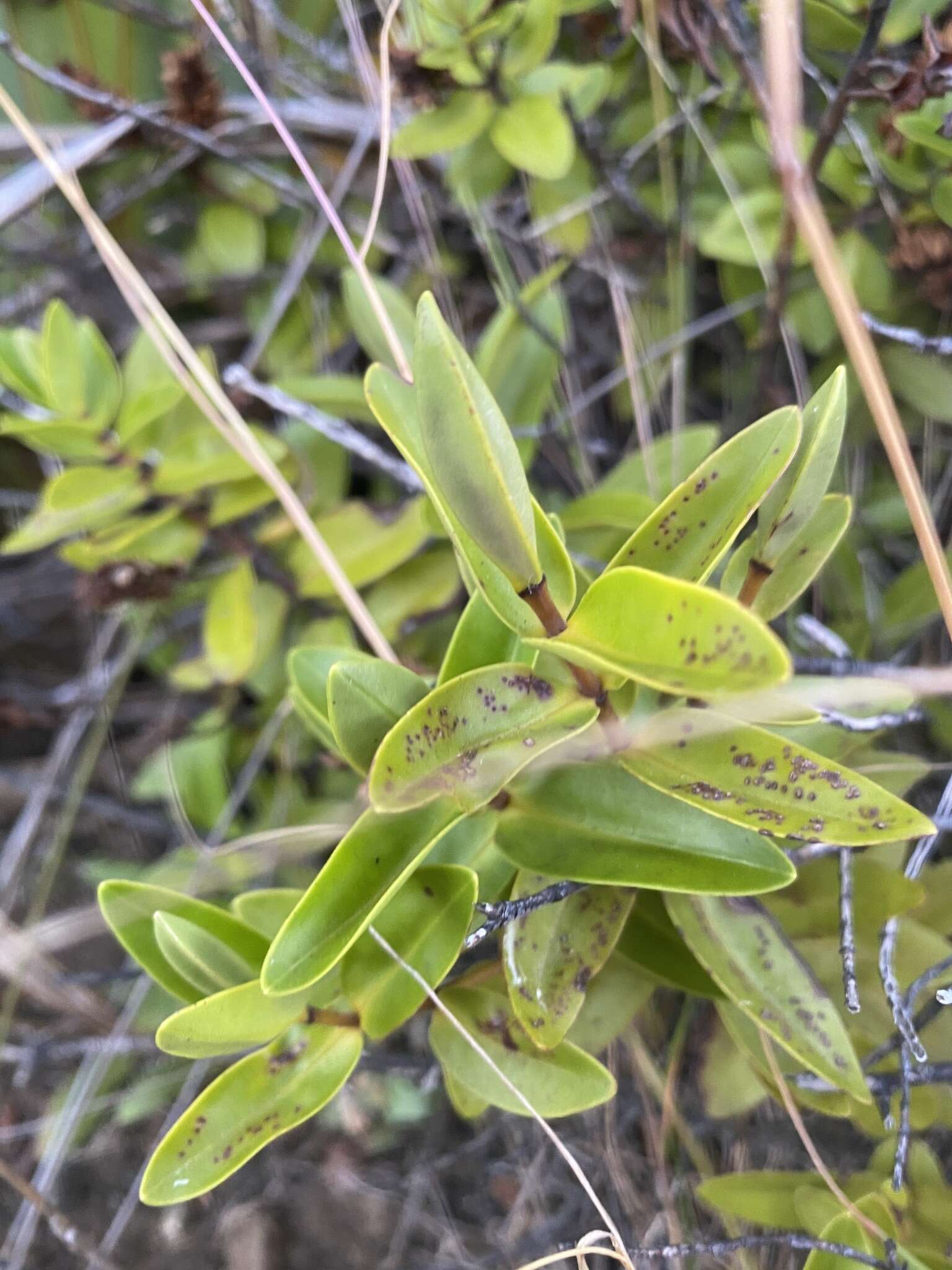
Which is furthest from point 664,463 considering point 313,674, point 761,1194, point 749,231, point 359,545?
point 761,1194

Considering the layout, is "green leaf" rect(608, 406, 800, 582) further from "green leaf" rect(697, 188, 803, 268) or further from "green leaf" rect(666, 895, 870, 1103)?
"green leaf" rect(697, 188, 803, 268)

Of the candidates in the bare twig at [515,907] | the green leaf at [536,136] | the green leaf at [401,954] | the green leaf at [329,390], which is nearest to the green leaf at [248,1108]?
the green leaf at [401,954]

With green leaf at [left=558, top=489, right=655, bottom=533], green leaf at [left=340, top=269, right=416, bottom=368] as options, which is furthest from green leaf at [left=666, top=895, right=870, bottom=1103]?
green leaf at [left=340, top=269, right=416, bottom=368]

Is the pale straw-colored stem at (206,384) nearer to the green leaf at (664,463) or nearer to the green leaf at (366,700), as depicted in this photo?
the green leaf at (366,700)

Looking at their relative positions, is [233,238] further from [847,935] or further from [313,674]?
[847,935]

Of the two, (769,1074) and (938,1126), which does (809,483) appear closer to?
(769,1074)

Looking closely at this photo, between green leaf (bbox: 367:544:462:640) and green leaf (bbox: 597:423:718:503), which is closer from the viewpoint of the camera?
green leaf (bbox: 597:423:718:503)
